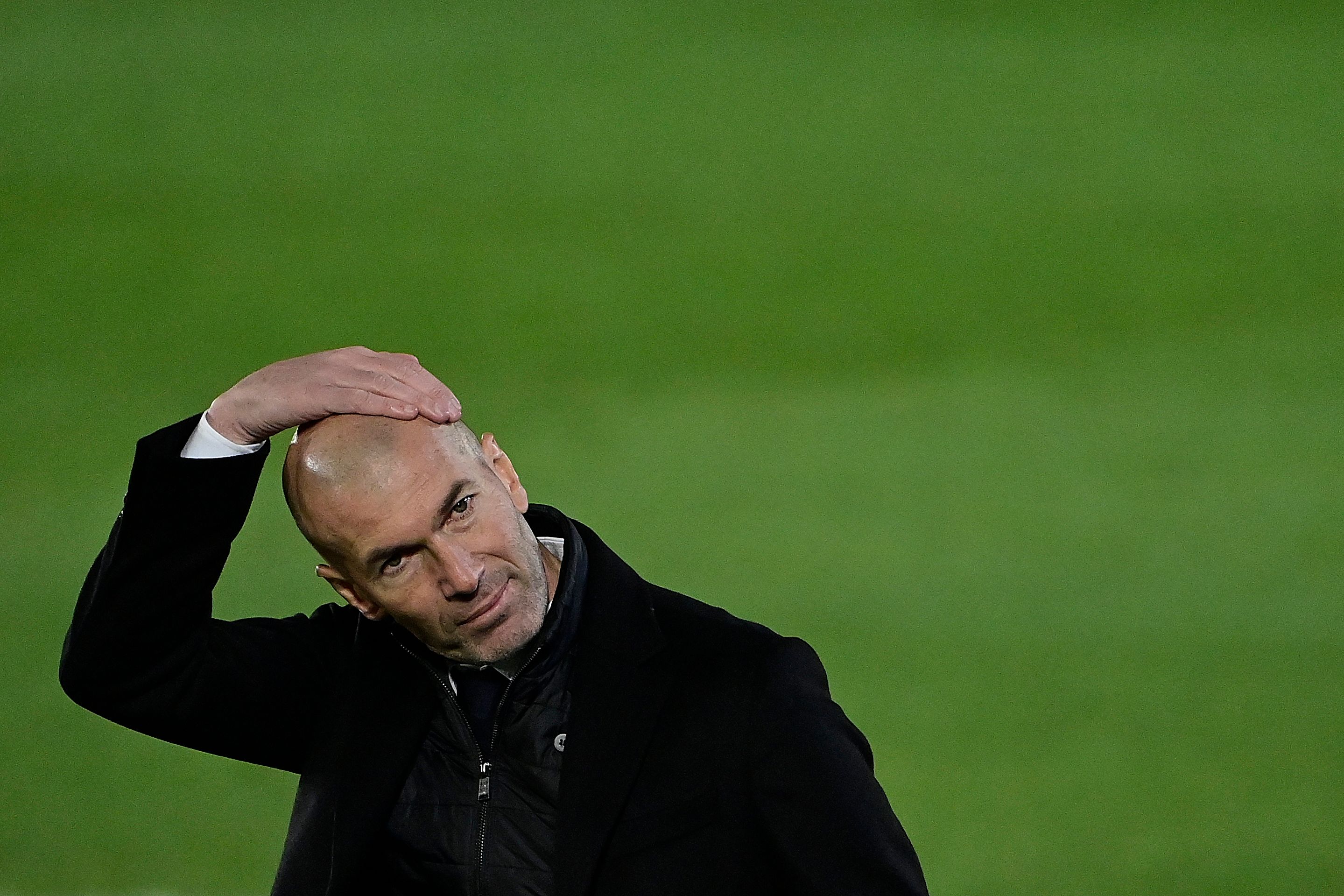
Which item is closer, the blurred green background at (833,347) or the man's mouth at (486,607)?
the man's mouth at (486,607)

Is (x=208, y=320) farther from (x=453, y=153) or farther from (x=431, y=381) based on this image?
(x=431, y=381)

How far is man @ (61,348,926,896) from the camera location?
1160 mm

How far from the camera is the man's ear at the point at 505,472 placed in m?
1.24

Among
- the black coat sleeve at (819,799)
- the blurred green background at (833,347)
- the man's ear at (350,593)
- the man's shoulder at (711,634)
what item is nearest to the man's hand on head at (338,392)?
the man's ear at (350,593)

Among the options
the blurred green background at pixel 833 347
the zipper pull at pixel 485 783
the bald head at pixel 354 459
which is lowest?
the zipper pull at pixel 485 783

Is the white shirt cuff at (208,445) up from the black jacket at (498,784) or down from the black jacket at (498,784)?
up

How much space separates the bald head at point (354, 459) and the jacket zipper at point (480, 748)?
0.55 ft

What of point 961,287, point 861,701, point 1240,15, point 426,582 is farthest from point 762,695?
point 1240,15

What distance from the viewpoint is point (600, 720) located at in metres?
1.20

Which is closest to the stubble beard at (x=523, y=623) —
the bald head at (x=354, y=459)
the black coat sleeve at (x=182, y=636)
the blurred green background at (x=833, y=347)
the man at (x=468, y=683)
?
the man at (x=468, y=683)

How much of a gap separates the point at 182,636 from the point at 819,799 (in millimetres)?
548

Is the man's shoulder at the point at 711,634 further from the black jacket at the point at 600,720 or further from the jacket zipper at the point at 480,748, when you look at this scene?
the jacket zipper at the point at 480,748

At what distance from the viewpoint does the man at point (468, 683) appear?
116cm

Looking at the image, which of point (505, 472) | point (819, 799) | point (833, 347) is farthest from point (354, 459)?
point (833, 347)
